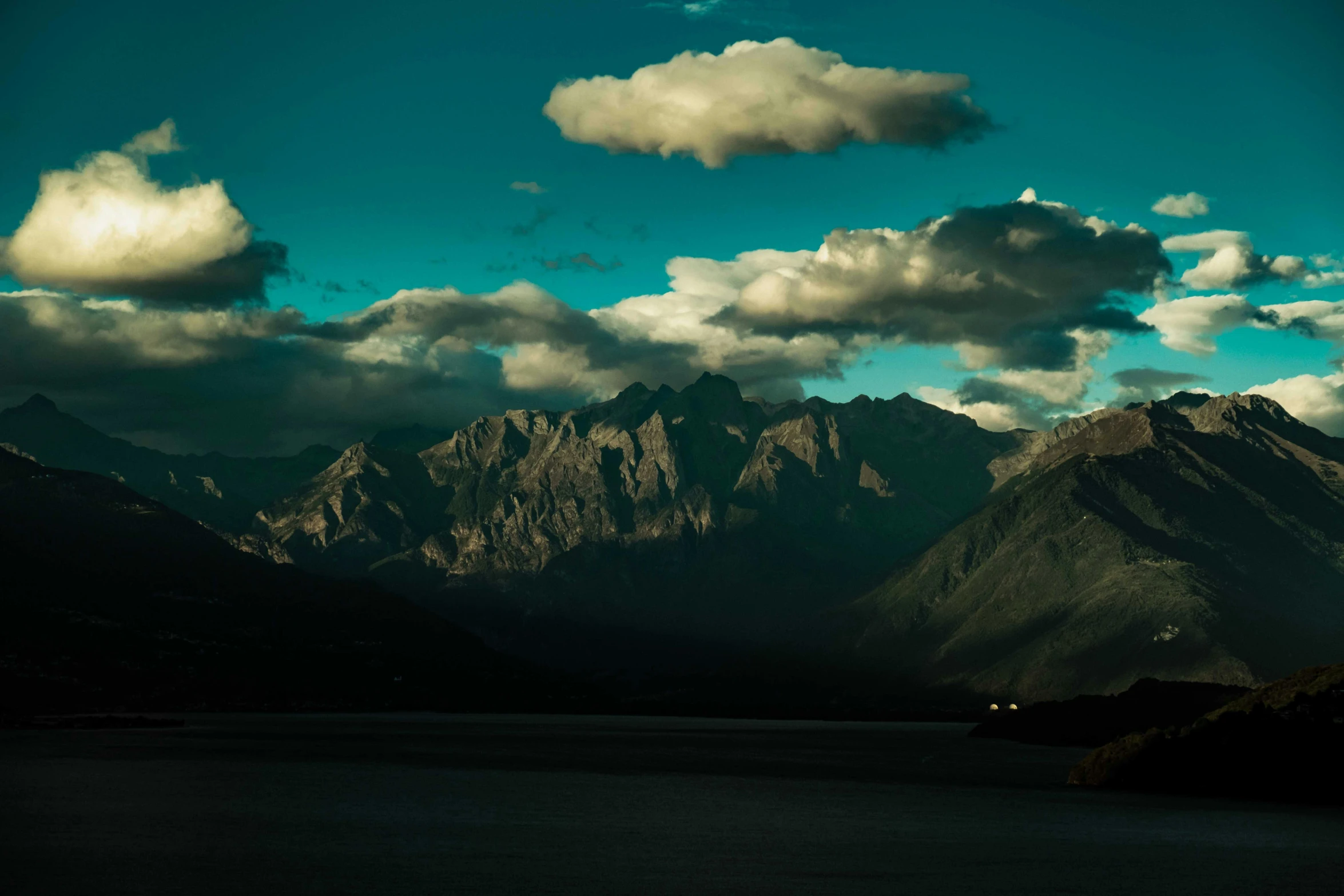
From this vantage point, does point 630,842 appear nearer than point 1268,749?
Yes

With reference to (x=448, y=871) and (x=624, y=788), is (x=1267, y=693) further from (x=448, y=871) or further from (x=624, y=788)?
(x=448, y=871)

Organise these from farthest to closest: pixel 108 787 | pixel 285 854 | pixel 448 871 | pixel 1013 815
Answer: pixel 108 787, pixel 1013 815, pixel 285 854, pixel 448 871

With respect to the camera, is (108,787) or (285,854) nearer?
(285,854)

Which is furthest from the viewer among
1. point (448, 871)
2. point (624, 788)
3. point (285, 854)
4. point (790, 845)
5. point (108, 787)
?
point (624, 788)

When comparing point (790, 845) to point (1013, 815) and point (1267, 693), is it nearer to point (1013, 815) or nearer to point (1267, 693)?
point (1013, 815)

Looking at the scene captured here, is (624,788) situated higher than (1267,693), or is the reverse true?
(1267,693)

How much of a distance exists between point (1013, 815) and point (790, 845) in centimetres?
4273

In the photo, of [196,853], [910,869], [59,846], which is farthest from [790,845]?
[59,846]

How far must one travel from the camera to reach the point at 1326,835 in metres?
129

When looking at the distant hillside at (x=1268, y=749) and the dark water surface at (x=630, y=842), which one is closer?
the dark water surface at (x=630, y=842)

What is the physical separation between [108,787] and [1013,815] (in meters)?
119

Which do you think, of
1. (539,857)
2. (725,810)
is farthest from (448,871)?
(725,810)

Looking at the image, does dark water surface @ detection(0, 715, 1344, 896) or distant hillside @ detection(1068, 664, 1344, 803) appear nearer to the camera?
dark water surface @ detection(0, 715, 1344, 896)

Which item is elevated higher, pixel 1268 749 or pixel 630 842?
pixel 1268 749
